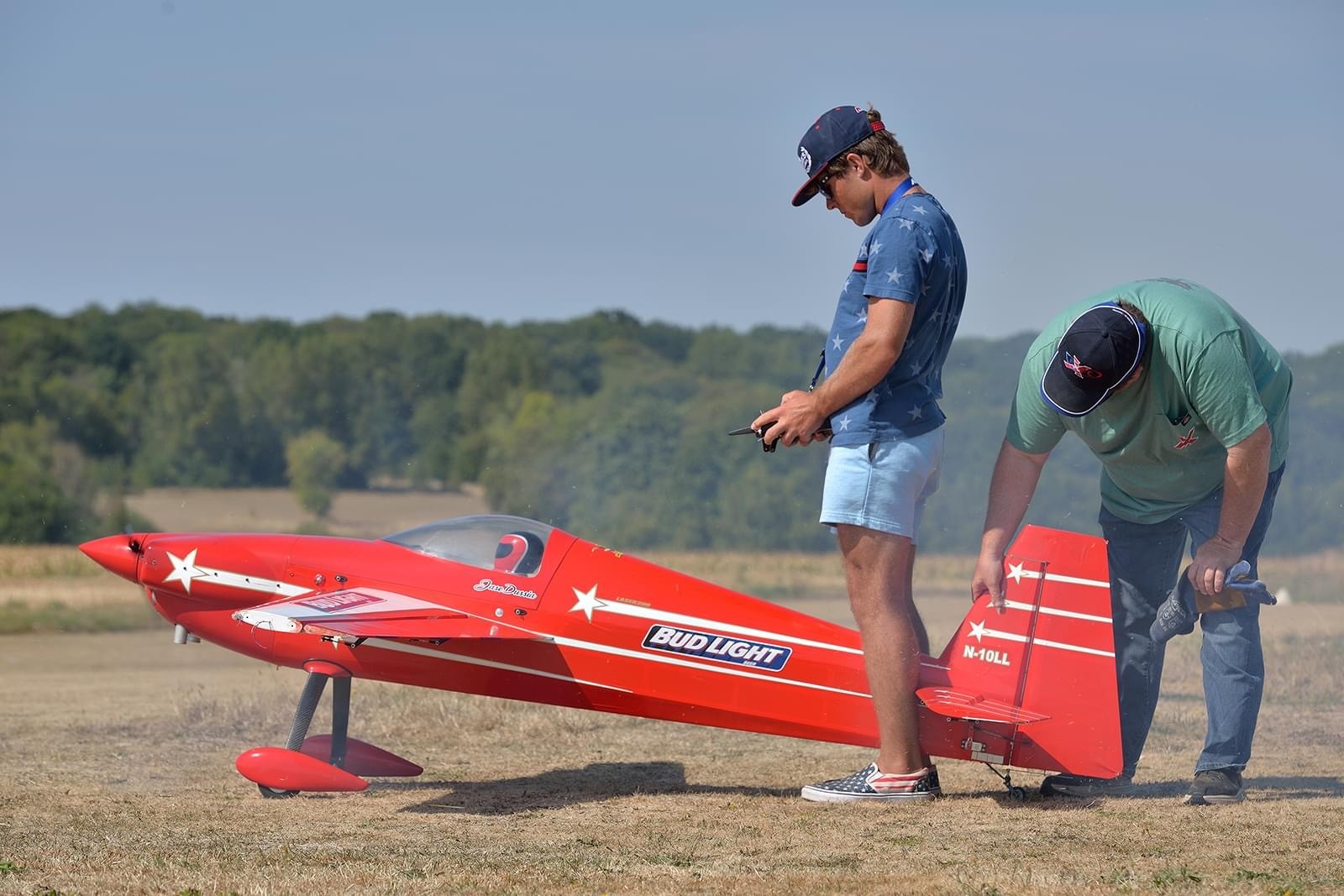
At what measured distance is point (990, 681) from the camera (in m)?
6.02

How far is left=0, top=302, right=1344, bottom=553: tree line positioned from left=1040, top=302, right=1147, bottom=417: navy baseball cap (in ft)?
84.6

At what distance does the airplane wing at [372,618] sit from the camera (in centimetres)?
642

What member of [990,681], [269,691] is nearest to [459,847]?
[990,681]

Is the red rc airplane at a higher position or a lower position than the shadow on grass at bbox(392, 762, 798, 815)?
higher

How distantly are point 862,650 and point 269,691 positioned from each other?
7.62m

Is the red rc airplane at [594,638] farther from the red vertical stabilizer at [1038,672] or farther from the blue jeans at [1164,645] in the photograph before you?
the blue jeans at [1164,645]

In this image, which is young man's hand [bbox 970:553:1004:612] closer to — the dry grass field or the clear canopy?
the dry grass field

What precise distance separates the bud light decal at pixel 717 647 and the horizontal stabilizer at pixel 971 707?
2.55 ft

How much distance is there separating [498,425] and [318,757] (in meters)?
43.8

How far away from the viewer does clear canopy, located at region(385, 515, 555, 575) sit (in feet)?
23.0

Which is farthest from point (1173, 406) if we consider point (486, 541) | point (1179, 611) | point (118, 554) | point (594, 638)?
point (118, 554)

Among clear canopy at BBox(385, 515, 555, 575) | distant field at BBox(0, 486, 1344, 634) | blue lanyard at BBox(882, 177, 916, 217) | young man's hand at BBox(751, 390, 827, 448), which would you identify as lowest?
distant field at BBox(0, 486, 1344, 634)

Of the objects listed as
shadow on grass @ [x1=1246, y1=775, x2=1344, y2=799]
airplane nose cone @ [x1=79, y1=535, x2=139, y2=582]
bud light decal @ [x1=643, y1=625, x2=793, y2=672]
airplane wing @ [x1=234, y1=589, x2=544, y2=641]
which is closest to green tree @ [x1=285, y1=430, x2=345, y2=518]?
airplane nose cone @ [x1=79, y1=535, x2=139, y2=582]

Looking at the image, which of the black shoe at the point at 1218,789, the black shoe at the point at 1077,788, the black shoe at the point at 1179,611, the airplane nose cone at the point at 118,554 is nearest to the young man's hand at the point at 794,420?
the black shoe at the point at 1179,611
